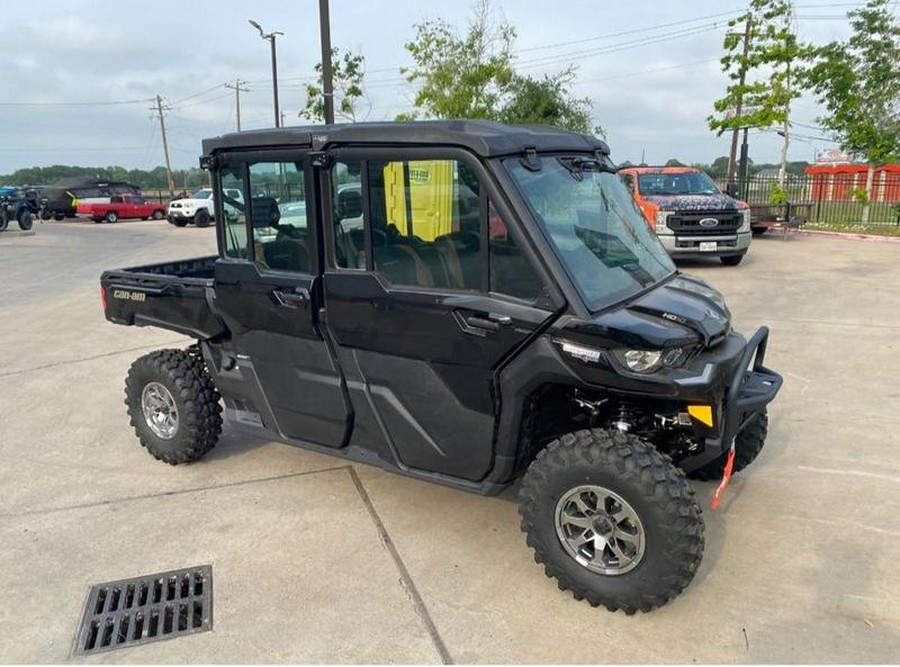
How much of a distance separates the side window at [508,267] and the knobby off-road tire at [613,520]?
69 cm

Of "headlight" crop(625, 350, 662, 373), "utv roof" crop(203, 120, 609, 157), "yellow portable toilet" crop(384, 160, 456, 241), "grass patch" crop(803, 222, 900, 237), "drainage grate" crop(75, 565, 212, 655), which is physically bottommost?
"drainage grate" crop(75, 565, 212, 655)

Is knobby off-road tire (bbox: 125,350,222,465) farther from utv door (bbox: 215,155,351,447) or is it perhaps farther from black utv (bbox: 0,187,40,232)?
black utv (bbox: 0,187,40,232)

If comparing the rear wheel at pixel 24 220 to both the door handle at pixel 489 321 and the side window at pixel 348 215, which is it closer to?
the side window at pixel 348 215

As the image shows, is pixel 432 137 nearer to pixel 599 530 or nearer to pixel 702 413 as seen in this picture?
pixel 702 413

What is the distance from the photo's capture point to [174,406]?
457 cm

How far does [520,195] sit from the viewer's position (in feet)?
10.0

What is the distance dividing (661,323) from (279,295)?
1955mm

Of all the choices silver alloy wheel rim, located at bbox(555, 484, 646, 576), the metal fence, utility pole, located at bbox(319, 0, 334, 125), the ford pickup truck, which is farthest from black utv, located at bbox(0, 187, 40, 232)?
silver alloy wheel rim, located at bbox(555, 484, 646, 576)

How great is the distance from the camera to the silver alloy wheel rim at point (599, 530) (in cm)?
302

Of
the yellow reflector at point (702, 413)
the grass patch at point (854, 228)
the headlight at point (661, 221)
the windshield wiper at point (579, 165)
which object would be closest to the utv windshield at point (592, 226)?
the windshield wiper at point (579, 165)

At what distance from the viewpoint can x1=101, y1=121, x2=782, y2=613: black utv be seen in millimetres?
2969

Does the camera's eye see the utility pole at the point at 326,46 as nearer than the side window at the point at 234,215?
No

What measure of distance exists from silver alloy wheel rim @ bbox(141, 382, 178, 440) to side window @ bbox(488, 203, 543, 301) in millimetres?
2599

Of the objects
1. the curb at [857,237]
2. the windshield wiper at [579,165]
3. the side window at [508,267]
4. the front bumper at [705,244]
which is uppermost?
the windshield wiper at [579,165]
